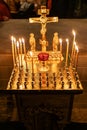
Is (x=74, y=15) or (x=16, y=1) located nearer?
(x=74, y=15)

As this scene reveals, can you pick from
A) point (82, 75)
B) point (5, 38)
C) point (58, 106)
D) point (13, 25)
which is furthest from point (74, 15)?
point (58, 106)

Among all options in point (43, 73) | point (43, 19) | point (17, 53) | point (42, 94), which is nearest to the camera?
point (42, 94)

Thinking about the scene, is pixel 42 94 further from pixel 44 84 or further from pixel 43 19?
pixel 43 19

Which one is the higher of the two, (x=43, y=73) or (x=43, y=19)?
(x=43, y=19)

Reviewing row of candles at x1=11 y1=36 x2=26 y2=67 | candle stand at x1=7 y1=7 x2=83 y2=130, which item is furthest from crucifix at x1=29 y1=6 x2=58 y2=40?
row of candles at x1=11 y1=36 x2=26 y2=67

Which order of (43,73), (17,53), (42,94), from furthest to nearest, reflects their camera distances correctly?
(17,53)
(43,73)
(42,94)

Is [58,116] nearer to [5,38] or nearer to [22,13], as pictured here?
[5,38]

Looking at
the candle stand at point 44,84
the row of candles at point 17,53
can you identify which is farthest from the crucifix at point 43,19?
the row of candles at point 17,53

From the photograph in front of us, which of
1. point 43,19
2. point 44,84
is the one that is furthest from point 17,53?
point 44,84

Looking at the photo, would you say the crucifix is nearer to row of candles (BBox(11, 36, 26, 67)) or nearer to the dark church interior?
the dark church interior

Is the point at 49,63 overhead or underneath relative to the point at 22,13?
overhead

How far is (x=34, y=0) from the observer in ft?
19.1

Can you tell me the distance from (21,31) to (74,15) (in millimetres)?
2259

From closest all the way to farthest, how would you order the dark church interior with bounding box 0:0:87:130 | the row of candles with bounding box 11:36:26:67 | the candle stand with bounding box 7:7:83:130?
the candle stand with bounding box 7:7:83:130, the dark church interior with bounding box 0:0:87:130, the row of candles with bounding box 11:36:26:67
